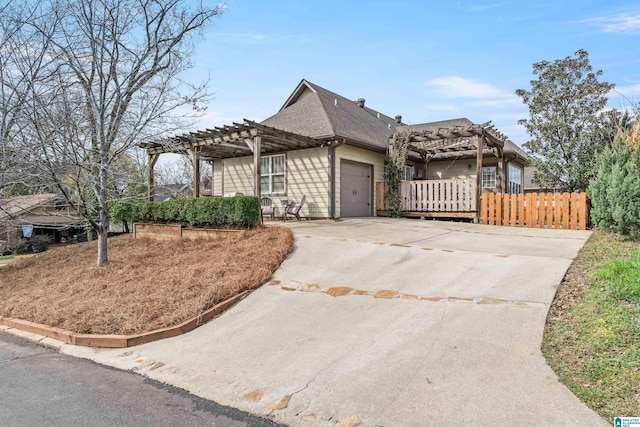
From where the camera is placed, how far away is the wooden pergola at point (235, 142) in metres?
10.8

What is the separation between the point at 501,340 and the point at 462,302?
3.19 feet

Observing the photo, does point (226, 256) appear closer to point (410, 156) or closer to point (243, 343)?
point (243, 343)

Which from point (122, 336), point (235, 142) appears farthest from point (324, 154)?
point (122, 336)

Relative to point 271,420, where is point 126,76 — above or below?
above

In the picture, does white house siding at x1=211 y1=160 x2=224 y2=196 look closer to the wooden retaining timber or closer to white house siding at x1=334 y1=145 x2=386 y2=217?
the wooden retaining timber

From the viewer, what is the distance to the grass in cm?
262

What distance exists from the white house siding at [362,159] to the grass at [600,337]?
8.86 meters

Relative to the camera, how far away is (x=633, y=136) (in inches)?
317

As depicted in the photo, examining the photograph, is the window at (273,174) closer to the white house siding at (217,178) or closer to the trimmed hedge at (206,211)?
the white house siding at (217,178)

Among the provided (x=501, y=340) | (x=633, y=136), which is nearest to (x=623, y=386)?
(x=501, y=340)

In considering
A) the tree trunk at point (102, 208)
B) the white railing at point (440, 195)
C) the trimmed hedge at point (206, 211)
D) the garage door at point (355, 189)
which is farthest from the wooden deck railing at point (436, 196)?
the tree trunk at point (102, 208)

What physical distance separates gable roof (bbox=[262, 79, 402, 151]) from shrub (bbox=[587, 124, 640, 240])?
7.44 m

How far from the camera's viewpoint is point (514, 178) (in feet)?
62.9

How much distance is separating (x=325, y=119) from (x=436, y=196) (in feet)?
17.2
